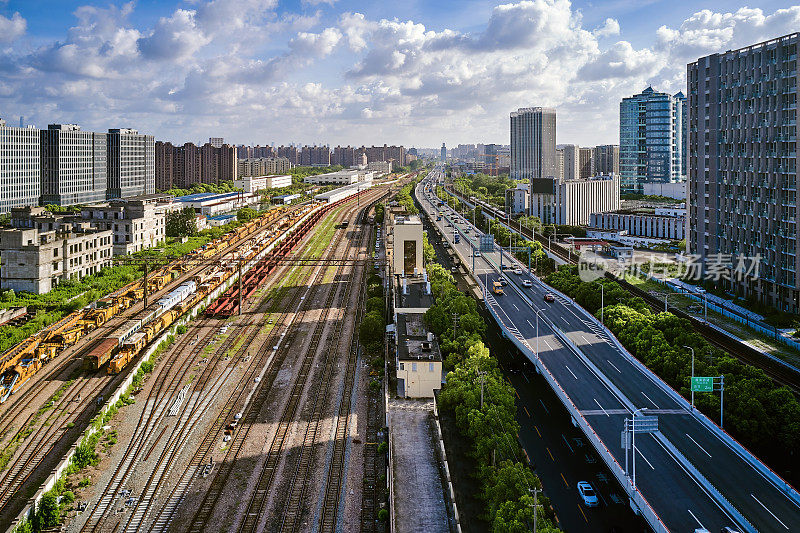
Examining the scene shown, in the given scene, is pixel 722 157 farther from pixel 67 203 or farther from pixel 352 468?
pixel 67 203

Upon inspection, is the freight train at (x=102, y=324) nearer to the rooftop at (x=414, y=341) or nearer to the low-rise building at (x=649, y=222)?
the rooftop at (x=414, y=341)

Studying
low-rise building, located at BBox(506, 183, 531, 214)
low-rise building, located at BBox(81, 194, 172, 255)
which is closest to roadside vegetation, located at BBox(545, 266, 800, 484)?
low-rise building, located at BBox(81, 194, 172, 255)

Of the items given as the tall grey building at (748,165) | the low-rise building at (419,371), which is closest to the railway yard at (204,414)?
the low-rise building at (419,371)

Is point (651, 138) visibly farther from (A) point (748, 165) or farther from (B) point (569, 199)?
(A) point (748, 165)

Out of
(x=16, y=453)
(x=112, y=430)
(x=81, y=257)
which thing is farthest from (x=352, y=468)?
(x=81, y=257)

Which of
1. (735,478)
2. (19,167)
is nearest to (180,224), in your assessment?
(19,167)
